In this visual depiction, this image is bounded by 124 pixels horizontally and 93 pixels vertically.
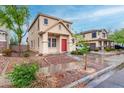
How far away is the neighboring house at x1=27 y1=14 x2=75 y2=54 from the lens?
46.9 ft

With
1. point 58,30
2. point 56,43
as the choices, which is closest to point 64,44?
point 56,43

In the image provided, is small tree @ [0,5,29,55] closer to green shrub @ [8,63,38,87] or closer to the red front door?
the red front door

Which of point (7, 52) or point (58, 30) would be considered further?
point (58, 30)

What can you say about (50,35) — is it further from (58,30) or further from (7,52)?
(7,52)

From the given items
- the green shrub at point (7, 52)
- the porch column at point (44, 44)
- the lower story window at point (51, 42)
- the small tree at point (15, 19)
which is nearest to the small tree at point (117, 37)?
the lower story window at point (51, 42)

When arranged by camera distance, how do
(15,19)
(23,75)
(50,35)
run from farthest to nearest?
(50,35)
(15,19)
(23,75)

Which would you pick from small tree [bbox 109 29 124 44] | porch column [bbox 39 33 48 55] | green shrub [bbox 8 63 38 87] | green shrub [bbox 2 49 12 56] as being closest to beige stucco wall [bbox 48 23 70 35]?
porch column [bbox 39 33 48 55]

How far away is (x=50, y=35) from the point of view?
→ 1582cm

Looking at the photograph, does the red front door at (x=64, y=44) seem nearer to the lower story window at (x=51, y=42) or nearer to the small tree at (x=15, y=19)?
the lower story window at (x=51, y=42)

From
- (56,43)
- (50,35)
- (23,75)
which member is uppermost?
(50,35)

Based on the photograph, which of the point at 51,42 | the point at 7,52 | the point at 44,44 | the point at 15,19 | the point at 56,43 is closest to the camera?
the point at 7,52

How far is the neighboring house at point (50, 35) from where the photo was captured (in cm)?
1428
